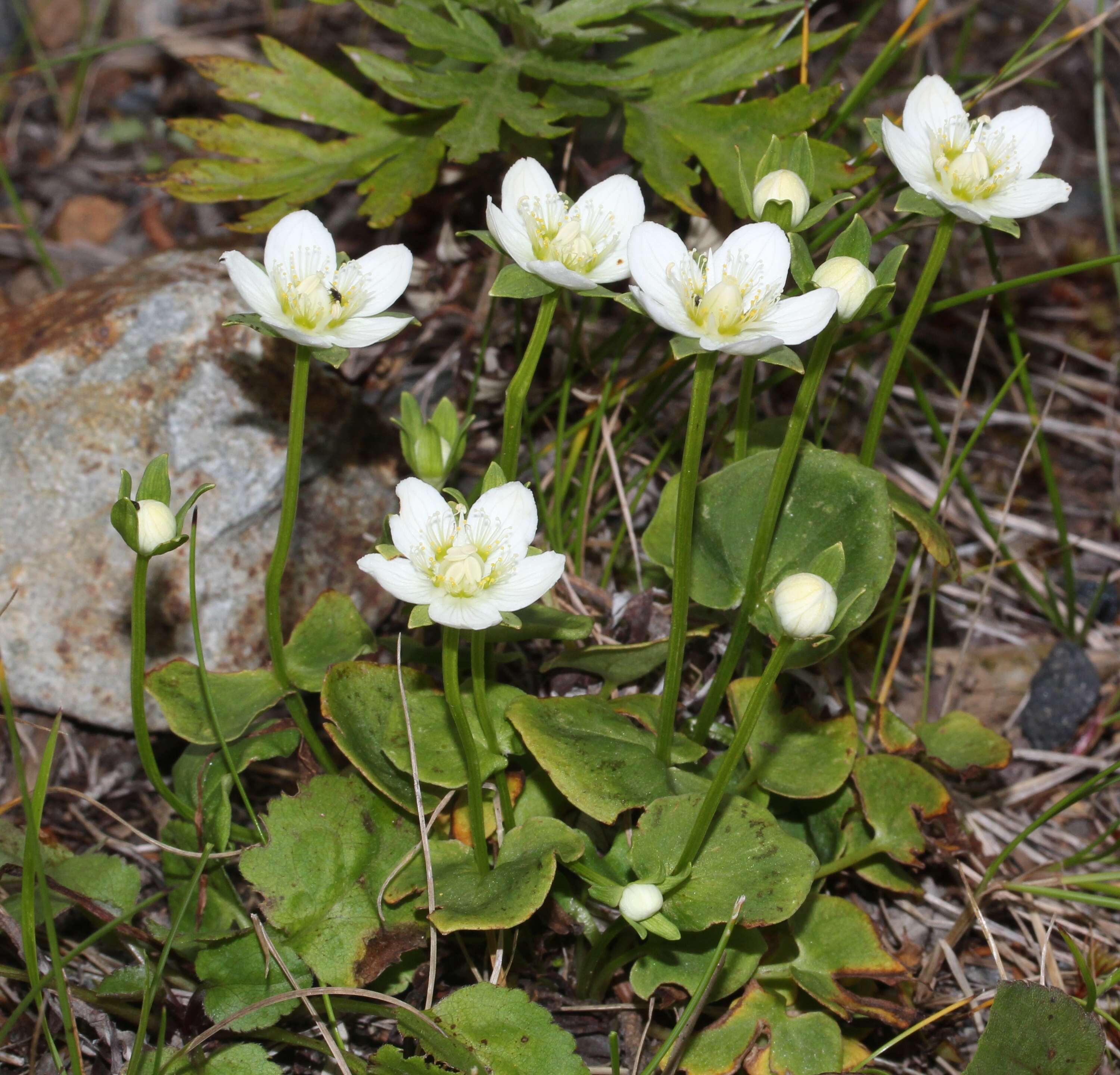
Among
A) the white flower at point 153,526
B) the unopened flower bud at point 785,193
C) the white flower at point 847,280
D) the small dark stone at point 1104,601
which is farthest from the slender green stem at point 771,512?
the small dark stone at point 1104,601

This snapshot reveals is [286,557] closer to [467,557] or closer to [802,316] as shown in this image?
[467,557]

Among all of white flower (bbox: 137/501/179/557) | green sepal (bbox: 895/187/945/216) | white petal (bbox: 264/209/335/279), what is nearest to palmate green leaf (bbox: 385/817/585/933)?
white flower (bbox: 137/501/179/557)

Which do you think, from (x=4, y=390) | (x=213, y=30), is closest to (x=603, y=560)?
(x=4, y=390)

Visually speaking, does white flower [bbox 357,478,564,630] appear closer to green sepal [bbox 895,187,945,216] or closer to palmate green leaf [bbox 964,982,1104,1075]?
green sepal [bbox 895,187,945,216]

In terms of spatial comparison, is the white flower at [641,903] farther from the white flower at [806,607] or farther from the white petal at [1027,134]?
the white petal at [1027,134]

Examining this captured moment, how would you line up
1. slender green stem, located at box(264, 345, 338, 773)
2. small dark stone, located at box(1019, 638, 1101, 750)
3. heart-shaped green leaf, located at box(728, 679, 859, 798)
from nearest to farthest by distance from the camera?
slender green stem, located at box(264, 345, 338, 773) < heart-shaped green leaf, located at box(728, 679, 859, 798) < small dark stone, located at box(1019, 638, 1101, 750)

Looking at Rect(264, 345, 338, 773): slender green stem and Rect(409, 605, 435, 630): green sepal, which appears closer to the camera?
Rect(409, 605, 435, 630): green sepal
